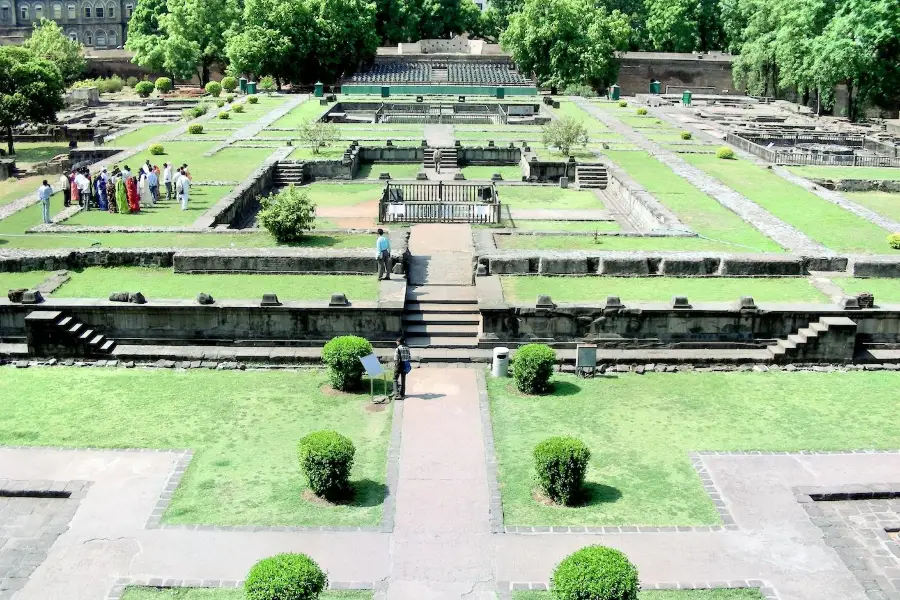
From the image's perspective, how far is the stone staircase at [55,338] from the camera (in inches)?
693

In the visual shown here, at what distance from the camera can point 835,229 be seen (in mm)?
24828

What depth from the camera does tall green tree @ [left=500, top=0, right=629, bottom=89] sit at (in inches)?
2408

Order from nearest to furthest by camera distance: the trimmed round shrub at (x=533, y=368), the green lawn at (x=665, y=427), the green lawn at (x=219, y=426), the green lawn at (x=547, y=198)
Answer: the green lawn at (x=219, y=426)
the green lawn at (x=665, y=427)
the trimmed round shrub at (x=533, y=368)
the green lawn at (x=547, y=198)

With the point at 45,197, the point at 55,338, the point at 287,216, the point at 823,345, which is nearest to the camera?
the point at 55,338

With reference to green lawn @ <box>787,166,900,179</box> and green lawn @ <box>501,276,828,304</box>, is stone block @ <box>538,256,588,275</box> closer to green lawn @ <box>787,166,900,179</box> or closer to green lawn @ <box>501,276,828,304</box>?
green lawn @ <box>501,276,828,304</box>

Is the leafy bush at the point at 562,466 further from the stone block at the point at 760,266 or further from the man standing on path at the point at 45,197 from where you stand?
the man standing on path at the point at 45,197

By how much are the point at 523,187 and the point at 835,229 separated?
11394mm

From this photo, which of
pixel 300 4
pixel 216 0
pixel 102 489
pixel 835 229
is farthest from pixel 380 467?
pixel 216 0

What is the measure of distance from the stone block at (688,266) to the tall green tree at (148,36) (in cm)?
5310

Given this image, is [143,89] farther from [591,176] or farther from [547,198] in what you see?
[547,198]

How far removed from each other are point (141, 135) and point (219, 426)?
97.3 feet

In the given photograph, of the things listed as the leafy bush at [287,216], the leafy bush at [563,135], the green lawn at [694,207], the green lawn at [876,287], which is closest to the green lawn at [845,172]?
the green lawn at [694,207]

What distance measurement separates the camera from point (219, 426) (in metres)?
14.9

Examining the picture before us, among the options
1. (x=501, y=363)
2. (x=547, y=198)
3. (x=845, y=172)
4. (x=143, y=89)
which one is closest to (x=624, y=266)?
(x=501, y=363)
